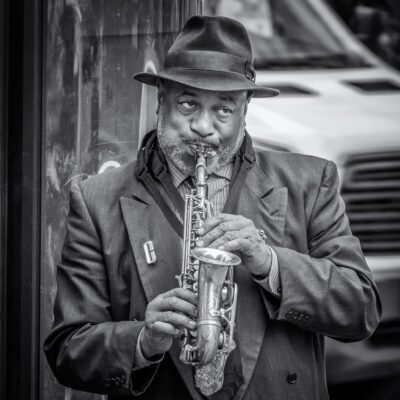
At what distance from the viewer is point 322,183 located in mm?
3139

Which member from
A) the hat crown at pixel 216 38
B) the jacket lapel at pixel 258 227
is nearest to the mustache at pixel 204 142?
the jacket lapel at pixel 258 227

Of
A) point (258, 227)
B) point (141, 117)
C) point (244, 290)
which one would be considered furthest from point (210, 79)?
point (141, 117)

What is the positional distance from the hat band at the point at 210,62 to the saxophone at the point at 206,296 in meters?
0.33

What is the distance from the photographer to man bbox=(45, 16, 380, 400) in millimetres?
2863

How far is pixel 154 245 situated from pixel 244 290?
0.34m

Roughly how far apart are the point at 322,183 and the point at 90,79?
1333mm

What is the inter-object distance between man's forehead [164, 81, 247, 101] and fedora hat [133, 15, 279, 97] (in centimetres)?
4

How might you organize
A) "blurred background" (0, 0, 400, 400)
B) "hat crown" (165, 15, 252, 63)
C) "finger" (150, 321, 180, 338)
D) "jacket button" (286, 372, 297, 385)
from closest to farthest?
"finger" (150, 321, 180, 338), "jacket button" (286, 372, 297, 385), "hat crown" (165, 15, 252, 63), "blurred background" (0, 0, 400, 400)

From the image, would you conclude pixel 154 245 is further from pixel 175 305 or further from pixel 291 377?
pixel 291 377

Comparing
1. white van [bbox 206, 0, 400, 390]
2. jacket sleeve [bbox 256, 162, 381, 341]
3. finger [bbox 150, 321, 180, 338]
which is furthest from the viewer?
white van [bbox 206, 0, 400, 390]

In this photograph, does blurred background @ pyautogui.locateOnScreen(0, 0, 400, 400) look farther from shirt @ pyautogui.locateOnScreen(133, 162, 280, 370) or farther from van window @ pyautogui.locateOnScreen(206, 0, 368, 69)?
shirt @ pyautogui.locateOnScreen(133, 162, 280, 370)

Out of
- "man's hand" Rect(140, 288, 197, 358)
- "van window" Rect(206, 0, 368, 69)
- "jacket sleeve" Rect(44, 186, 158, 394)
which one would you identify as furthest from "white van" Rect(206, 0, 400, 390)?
"man's hand" Rect(140, 288, 197, 358)

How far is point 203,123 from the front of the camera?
2992 millimetres

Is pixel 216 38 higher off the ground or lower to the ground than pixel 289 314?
higher
